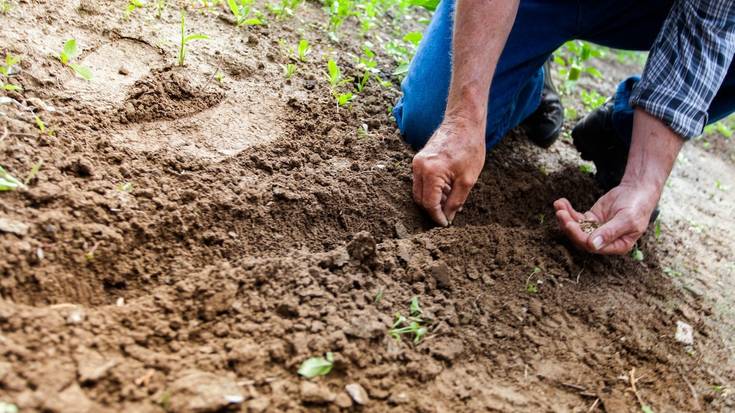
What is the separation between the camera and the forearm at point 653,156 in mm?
2076

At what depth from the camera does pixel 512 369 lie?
151 cm

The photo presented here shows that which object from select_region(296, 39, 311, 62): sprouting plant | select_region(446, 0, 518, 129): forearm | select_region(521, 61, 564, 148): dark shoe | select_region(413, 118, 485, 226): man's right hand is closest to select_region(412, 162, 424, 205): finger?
select_region(413, 118, 485, 226): man's right hand

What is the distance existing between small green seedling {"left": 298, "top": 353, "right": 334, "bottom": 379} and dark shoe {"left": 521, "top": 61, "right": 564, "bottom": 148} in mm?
1751

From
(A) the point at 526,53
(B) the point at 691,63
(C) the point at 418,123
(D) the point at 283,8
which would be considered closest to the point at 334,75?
(C) the point at 418,123

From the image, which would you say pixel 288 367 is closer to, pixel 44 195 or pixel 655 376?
pixel 44 195

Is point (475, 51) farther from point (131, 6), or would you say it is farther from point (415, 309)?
point (131, 6)

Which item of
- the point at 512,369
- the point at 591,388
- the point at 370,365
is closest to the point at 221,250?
the point at 370,365

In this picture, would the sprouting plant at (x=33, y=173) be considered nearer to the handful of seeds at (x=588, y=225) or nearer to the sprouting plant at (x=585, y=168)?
the handful of seeds at (x=588, y=225)

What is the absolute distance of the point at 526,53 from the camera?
2305mm

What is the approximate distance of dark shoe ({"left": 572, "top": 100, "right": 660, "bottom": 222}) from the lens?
8.15ft

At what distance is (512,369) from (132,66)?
1.63 m

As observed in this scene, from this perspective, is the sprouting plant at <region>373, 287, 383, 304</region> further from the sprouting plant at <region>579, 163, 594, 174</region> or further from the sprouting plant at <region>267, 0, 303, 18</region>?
the sprouting plant at <region>267, 0, 303, 18</region>

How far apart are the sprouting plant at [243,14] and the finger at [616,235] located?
162cm

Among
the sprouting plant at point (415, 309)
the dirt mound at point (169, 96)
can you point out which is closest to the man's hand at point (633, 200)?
the sprouting plant at point (415, 309)
